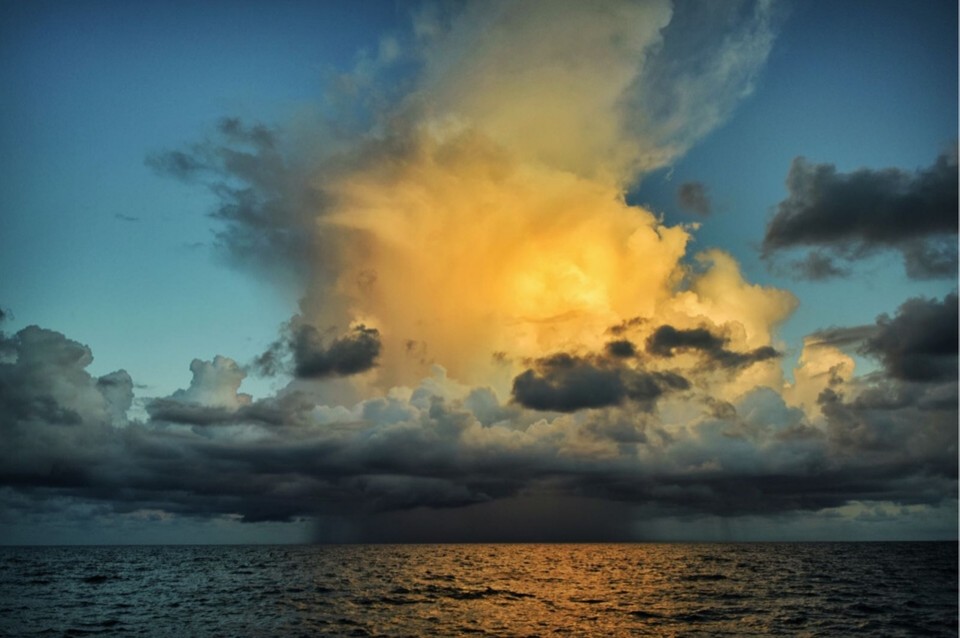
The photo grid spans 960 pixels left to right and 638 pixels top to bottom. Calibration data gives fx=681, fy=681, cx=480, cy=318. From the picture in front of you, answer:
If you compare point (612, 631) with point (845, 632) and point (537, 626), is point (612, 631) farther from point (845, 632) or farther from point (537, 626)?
point (845, 632)

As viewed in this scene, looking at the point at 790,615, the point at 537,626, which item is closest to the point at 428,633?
the point at 537,626

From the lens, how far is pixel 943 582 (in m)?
101

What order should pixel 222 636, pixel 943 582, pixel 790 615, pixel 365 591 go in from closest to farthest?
pixel 222 636 < pixel 790 615 < pixel 365 591 < pixel 943 582

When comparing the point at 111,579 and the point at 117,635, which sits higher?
the point at 117,635

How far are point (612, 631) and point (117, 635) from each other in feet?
132


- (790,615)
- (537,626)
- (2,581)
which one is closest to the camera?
(537,626)

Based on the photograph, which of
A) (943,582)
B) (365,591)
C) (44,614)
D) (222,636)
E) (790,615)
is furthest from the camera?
(943,582)

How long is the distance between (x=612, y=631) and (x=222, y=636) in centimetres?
3077

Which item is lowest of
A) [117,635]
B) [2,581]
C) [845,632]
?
[2,581]

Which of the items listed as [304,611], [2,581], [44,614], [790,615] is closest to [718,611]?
[790,615]

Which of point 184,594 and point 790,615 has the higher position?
point 790,615

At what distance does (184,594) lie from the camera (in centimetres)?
8750

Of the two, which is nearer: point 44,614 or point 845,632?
point 845,632

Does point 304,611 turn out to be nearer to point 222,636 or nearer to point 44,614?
point 222,636
